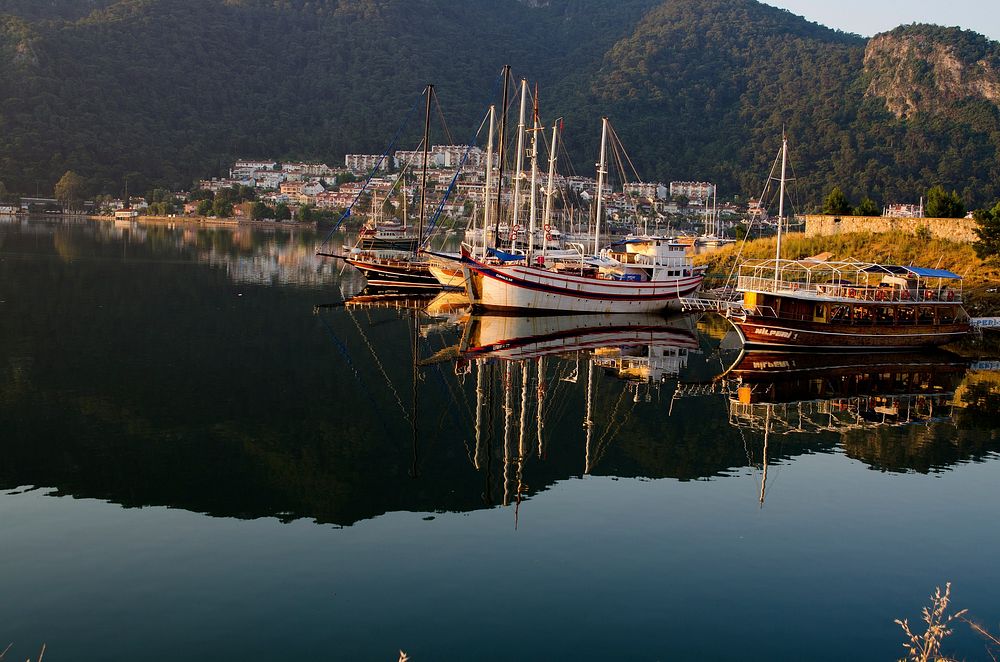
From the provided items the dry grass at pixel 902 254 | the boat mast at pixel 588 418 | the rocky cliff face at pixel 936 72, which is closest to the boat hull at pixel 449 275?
the dry grass at pixel 902 254

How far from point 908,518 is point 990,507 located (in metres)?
1.51

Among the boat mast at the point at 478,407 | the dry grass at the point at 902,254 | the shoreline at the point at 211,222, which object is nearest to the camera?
the boat mast at the point at 478,407

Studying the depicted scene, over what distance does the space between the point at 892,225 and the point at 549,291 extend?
16070 mm

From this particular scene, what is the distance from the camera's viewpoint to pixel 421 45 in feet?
631

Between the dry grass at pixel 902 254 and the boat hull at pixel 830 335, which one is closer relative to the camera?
the boat hull at pixel 830 335

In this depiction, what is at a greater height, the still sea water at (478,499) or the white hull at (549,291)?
the white hull at (549,291)

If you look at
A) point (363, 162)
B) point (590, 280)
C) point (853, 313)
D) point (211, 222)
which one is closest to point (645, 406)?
point (853, 313)

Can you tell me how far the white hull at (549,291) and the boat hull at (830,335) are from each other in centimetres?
710

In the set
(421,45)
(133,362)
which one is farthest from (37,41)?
(133,362)

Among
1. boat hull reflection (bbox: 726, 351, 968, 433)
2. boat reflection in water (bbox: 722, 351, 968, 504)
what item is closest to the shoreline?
boat hull reflection (bbox: 726, 351, 968, 433)

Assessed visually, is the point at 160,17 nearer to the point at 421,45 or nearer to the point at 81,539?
the point at 421,45

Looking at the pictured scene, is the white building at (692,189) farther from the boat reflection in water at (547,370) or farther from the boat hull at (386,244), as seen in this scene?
the boat reflection in water at (547,370)

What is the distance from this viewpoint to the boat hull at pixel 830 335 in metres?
25.7

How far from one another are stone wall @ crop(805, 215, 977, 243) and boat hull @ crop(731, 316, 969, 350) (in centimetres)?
1132
